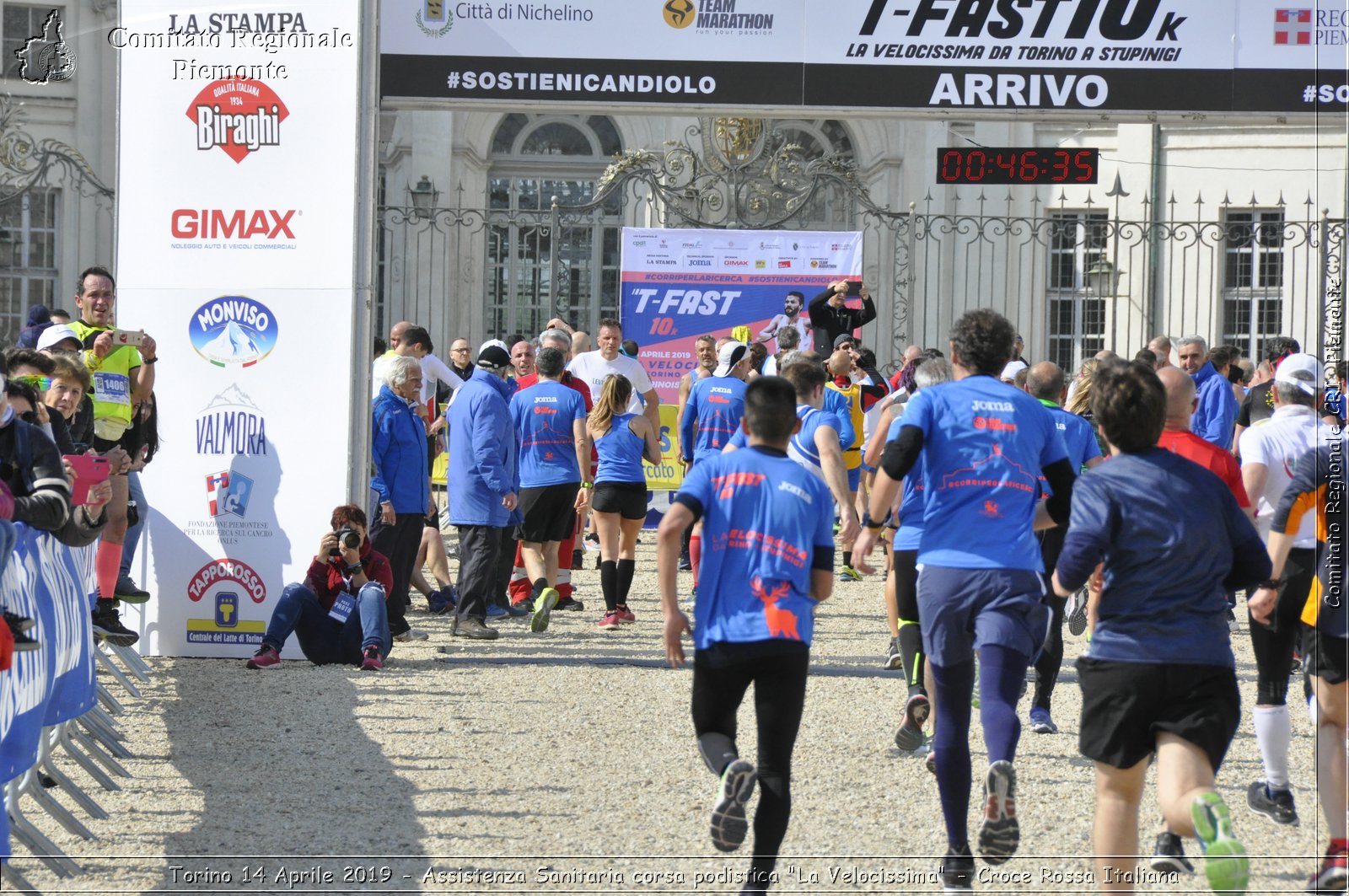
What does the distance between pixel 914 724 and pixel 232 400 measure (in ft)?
15.1

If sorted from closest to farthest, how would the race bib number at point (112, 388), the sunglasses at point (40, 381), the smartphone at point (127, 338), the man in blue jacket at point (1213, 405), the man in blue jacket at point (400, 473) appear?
1. the sunglasses at point (40, 381)
2. the race bib number at point (112, 388)
3. the smartphone at point (127, 338)
4. the man in blue jacket at point (400, 473)
5. the man in blue jacket at point (1213, 405)

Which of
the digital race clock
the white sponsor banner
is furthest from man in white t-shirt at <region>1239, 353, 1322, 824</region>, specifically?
the digital race clock

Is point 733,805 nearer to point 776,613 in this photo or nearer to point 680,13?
point 776,613

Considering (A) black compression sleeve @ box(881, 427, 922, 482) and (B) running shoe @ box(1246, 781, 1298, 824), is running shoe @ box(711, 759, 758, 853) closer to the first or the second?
(A) black compression sleeve @ box(881, 427, 922, 482)

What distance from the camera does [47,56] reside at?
2339 centimetres

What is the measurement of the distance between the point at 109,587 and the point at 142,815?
3.00 metres

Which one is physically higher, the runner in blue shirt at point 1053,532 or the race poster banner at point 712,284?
the race poster banner at point 712,284

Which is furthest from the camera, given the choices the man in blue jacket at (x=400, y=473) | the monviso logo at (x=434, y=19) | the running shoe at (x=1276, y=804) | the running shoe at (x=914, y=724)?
the monviso logo at (x=434, y=19)

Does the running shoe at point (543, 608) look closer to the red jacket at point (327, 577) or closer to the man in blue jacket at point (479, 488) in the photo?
the man in blue jacket at point (479, 488)

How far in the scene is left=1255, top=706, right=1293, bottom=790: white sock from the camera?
5.96m

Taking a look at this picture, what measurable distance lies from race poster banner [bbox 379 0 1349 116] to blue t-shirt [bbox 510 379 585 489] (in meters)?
2.10

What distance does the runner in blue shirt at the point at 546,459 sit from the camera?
416 inches

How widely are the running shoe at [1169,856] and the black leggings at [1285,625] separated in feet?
2.46

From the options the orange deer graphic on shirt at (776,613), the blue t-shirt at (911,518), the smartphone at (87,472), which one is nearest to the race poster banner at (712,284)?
the blue t-shirt at (911,518)
